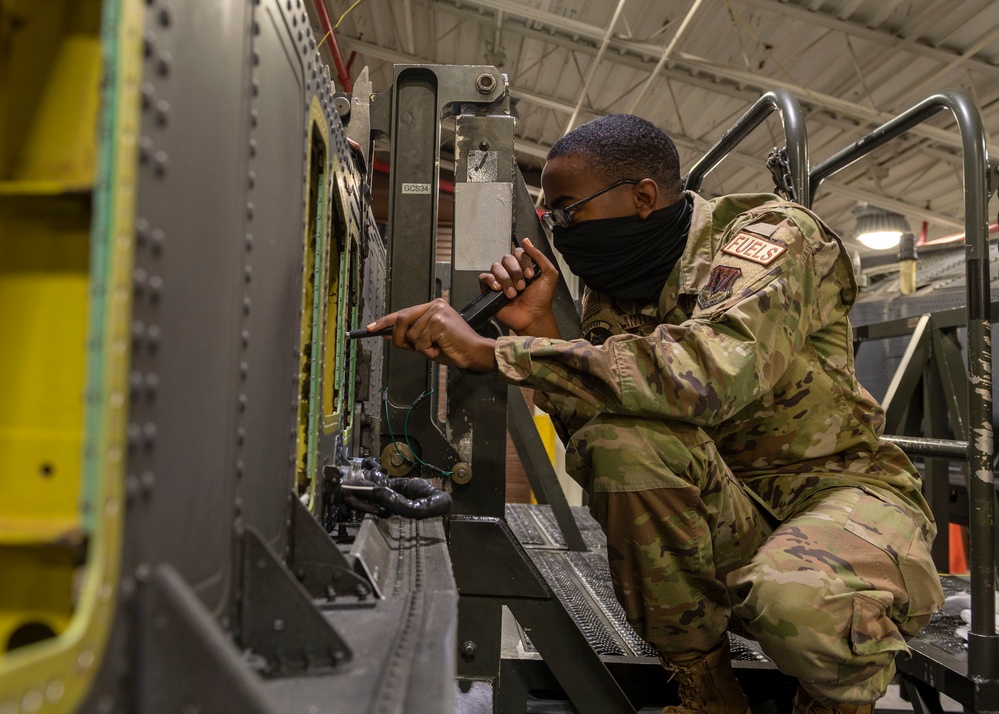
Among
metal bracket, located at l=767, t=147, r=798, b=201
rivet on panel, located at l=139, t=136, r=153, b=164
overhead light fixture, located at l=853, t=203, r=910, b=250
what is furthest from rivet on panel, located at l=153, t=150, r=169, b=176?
overhead light fixture, located at l=853, t=203, r=910, b=250

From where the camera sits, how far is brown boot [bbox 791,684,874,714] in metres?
1.71

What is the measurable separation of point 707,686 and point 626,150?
152cm

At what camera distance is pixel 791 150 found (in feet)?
8.60

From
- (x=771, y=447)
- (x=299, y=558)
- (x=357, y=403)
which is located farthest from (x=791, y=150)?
(x=299, y=558)

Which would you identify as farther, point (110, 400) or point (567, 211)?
point (567, 211)

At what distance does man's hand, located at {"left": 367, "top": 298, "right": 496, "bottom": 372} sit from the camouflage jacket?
55mm

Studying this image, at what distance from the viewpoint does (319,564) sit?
1389 mm

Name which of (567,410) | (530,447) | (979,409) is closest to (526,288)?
(567,410)

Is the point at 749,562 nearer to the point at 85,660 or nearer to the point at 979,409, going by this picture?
the point at 979,409

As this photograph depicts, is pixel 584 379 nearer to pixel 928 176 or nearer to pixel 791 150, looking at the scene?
Answer: pixel 791 150

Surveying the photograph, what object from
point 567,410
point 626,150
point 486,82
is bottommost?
point 567,410

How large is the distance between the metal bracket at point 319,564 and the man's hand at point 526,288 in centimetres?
108

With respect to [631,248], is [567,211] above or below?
above

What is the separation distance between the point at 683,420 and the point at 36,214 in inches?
61.1
